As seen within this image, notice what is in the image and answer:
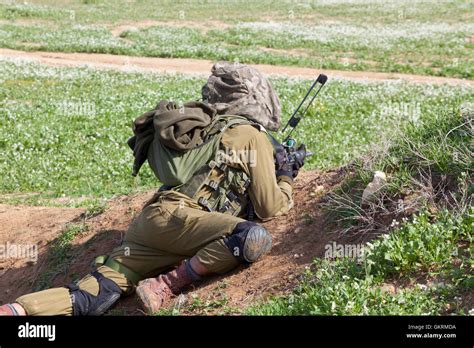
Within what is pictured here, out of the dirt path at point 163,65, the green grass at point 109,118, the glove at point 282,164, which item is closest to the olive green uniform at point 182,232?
the glove at point 282,164

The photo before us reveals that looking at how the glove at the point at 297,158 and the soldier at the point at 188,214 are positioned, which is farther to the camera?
the glove at the point at 297,158

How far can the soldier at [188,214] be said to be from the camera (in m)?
5.79

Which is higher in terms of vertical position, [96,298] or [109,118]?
[96,298]

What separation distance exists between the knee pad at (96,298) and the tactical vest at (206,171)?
2.95ft

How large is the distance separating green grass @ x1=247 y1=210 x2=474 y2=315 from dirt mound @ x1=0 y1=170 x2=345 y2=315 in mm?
397

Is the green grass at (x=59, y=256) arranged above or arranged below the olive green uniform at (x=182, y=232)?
below

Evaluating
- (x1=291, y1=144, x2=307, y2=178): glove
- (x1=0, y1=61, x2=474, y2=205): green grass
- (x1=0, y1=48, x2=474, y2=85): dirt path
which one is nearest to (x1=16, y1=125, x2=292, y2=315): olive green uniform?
(x1=291, y1=144, x2=307, y2=178): glove

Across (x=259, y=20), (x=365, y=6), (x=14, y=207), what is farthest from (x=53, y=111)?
(x=365, y=6)

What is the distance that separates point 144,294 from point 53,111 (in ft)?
35.5

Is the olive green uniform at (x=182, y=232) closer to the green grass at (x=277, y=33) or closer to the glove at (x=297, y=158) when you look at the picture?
the glove at (x=297, y=158)

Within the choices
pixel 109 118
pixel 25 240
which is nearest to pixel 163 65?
pixel 109 118

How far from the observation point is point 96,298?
234 inches

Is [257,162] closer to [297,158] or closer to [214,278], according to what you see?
[214,278]

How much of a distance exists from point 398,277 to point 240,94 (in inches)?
90.8
